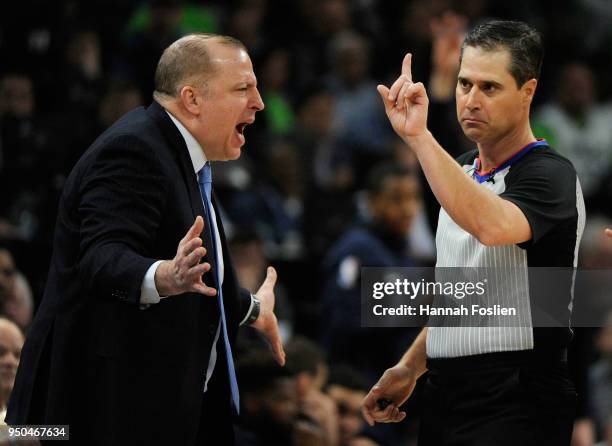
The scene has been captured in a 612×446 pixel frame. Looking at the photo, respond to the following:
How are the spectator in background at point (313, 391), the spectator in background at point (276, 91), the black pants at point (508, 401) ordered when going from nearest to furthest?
the black pants at point (508, 401) < the spectator in background at point (313, 391) < the spectator in background at point (276, 91)

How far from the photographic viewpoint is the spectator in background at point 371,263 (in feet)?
25.2

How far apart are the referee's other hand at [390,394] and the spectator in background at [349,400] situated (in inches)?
67.0

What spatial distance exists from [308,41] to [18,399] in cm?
815

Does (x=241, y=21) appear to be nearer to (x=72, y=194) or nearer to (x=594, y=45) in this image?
(x=594, y=45)

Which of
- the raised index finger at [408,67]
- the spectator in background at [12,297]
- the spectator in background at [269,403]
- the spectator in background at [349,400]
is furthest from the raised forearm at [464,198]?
the spectator in background at [12,297]

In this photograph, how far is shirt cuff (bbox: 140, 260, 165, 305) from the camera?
12.5 ft

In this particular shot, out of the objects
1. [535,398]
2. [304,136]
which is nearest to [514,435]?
[535,398]

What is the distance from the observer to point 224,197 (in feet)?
31.1

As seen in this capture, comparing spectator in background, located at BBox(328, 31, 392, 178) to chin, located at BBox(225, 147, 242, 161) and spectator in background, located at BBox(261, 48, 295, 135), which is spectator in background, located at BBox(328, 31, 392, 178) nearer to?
spectator in background, located at BBox(261, 48, 295, 135)

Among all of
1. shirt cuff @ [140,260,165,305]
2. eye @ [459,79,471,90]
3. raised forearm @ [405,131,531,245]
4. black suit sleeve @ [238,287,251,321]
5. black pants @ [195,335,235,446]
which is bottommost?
black pants @ [195,335,235,446]

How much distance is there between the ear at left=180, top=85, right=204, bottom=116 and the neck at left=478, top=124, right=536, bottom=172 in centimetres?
104

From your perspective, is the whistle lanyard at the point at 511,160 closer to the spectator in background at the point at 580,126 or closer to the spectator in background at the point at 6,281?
the spectator in background at the point at 6,281

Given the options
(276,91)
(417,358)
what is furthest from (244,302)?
(276,91)

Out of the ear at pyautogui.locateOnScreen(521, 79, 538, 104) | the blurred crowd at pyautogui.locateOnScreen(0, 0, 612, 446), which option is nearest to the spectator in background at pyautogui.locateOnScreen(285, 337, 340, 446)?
the blurred crowd at pyautogui.locateOnScreen(0, 0, 612, 446)
